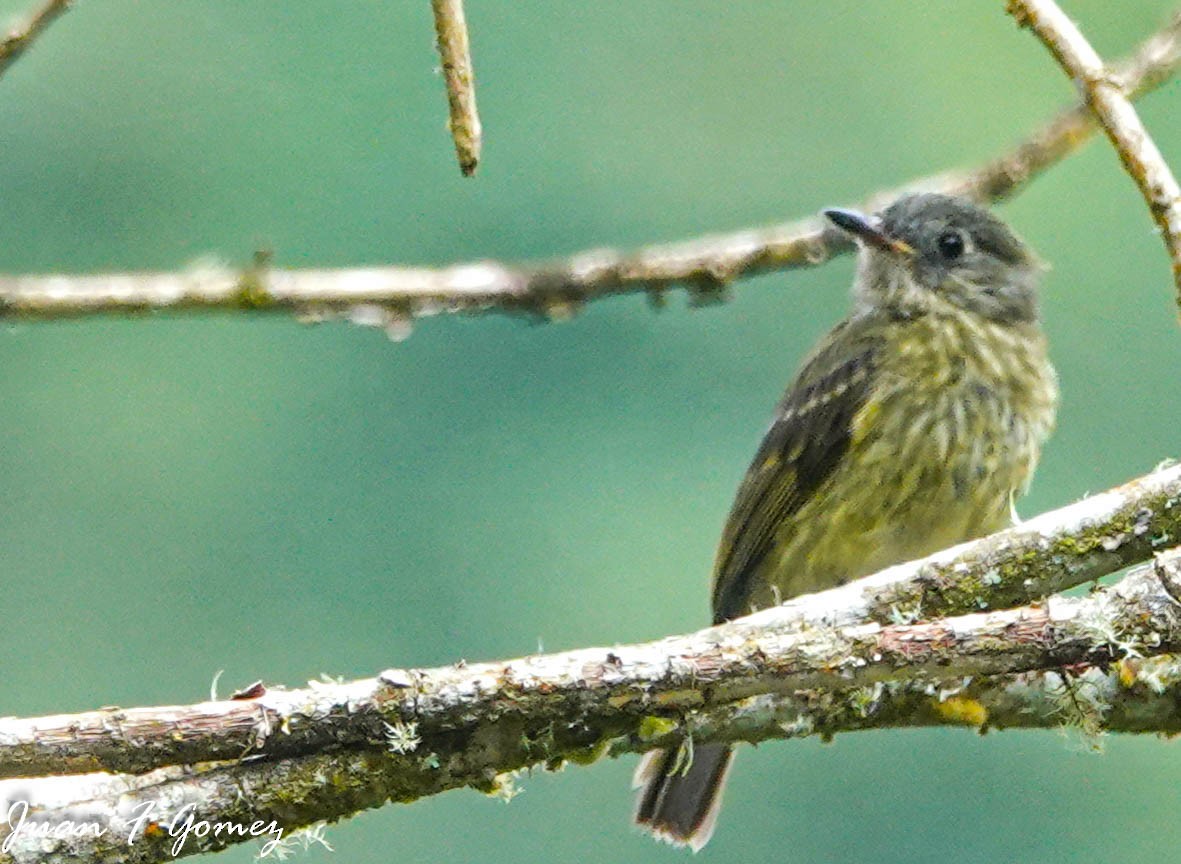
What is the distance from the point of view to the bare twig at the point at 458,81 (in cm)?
271

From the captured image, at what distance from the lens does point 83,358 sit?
12.1 meters

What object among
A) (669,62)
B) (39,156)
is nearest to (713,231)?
(669,62)

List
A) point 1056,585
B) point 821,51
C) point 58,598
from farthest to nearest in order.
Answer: point 821,51, point 58,598, point 1056,585

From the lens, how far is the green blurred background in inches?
405

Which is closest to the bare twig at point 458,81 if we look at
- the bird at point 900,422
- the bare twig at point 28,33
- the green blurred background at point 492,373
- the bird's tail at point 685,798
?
the bare twig at point 28,33

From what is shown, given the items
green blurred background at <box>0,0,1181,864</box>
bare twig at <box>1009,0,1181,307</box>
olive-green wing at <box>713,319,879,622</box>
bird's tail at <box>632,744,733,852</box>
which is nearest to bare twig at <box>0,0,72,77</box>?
bare twig at <box>1009,0,1181,307</box>

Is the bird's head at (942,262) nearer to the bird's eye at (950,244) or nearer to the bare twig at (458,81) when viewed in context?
the bird's eye at (950,244)

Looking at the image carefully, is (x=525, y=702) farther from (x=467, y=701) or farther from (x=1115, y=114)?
(x=1115, y=114)

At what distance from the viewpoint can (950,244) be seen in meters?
5.05

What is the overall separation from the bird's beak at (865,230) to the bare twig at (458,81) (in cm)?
206

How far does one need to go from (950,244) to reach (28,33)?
2839mm

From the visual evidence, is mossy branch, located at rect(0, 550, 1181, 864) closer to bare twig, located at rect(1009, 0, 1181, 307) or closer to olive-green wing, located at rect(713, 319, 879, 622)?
bare twig, located at rect(1009, 0, 1181, 307)

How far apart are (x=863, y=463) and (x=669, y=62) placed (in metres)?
8.09

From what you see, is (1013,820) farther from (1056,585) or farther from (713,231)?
(1056,585)
